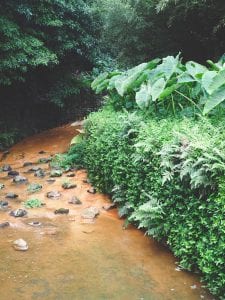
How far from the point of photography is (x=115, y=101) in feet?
29.3

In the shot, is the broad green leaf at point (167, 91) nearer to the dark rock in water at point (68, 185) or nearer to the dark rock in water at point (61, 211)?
the dark rock in water at point (61, 211)

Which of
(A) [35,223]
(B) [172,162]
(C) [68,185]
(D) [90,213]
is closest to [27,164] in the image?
(C) [68,185]

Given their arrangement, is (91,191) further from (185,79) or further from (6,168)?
(6,168)

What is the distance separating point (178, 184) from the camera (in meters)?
4.60

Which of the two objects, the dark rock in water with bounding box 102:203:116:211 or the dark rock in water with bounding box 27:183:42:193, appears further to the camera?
the dark rock in water with bounding box 27:183:42:193

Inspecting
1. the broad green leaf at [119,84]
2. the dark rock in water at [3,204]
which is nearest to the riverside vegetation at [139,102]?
the broad green leaf at [119,84]

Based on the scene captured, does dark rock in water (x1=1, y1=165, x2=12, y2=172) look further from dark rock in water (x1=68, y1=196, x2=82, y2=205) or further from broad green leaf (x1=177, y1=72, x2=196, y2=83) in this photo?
broad green leaf (x1=177, y1=72, x2=196, y2=83)

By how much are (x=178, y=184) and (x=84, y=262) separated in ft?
4.88

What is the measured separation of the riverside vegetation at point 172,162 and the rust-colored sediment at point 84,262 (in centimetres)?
25

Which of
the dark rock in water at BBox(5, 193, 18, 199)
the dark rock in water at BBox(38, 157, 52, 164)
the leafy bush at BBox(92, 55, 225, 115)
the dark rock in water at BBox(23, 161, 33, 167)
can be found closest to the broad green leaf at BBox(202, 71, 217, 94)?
the leafy bush at BBox(92, 55, 225, 115)

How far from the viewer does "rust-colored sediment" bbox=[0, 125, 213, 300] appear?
4211mm

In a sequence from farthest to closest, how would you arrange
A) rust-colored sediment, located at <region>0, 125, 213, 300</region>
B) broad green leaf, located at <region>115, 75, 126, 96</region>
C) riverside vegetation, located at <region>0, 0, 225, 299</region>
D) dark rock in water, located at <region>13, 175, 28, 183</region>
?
dark rock in water, located at <region>13, 175, 28, 183</region>
broad green leaf, located at <region>115, 75, 126, 96</region>
riverside vegetation, located at <region>0, 0, 225, 299</region>
rust-colored sediment, located at <region>0, 125, 213, 300</region>

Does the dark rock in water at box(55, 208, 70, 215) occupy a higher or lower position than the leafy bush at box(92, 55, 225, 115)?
lower

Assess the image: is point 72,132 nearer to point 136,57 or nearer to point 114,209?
point 136,57
